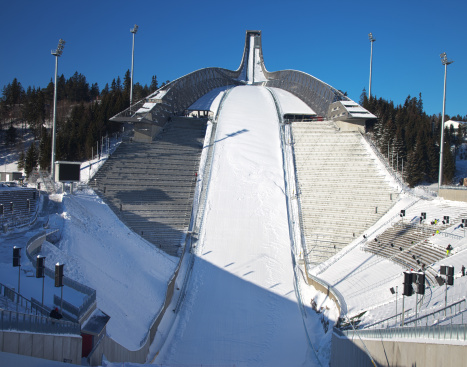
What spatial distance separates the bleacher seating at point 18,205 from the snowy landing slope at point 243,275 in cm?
613

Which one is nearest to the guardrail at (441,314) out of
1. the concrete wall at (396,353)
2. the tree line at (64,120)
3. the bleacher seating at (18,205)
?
the concrete wall at (396,353)

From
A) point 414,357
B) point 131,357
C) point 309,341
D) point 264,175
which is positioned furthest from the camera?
point 264,175

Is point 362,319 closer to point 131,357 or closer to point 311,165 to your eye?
point 131,357

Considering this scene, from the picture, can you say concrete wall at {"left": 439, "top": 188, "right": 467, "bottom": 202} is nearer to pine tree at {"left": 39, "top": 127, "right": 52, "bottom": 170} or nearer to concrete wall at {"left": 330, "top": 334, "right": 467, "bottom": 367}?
concrete wall at {"left": 330, "top": 334, "right": 467, "bottom": 367}

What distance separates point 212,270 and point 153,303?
3855 mm

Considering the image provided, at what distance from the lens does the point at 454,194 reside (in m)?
19.2

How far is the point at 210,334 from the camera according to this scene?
518 inches

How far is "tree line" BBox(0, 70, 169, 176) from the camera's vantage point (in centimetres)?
3127

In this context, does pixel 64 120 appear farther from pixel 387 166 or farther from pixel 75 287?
pixel 75 287

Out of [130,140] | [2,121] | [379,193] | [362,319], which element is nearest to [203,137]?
[130,140]

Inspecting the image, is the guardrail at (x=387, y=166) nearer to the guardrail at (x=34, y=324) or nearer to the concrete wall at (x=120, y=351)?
the concrete wall at (x=120, y=351)

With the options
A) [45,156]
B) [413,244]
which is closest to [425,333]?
[413,244]

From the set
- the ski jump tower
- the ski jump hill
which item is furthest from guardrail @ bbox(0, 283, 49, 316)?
the ski jump tower

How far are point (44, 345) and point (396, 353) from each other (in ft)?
19.1
